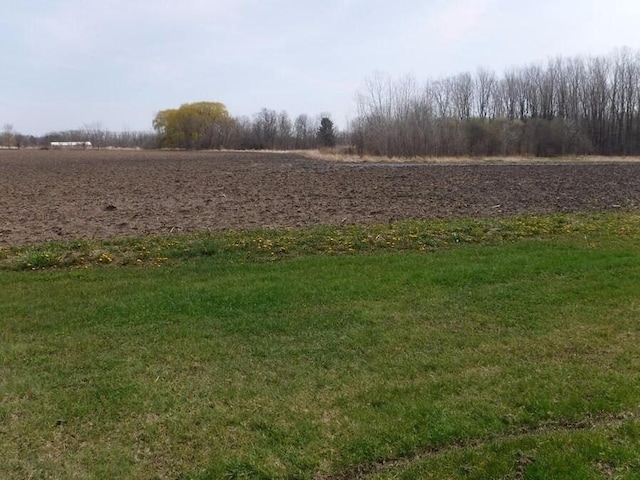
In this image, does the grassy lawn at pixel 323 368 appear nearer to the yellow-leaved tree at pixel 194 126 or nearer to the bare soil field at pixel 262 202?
the bare soil field at pixel 262 202

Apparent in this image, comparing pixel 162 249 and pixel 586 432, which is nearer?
pixel 586 432

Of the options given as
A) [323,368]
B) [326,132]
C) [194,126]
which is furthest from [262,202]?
[194,126]

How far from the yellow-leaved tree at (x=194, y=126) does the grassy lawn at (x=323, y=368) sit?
106361mm

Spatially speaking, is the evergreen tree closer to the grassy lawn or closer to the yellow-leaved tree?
the yellow-leaved tree

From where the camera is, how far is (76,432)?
381 centimetres

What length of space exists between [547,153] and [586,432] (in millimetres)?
70226

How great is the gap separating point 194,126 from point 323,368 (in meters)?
119

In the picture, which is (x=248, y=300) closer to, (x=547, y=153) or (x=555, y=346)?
(x=555, y=346)

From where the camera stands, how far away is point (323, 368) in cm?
486

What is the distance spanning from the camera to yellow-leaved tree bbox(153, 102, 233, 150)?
11188 cm

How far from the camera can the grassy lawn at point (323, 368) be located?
348cm

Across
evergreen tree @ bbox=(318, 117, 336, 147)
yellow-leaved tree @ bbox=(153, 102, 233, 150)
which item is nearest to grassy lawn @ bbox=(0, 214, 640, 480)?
evergreen tree @ bbox=(318, 117, 336, 147)

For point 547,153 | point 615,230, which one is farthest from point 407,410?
point 547,153

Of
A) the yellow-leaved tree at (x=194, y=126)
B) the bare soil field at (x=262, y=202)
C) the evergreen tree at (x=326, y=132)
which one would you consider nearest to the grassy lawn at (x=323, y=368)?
the bare soil field at (x=262, y=202)
